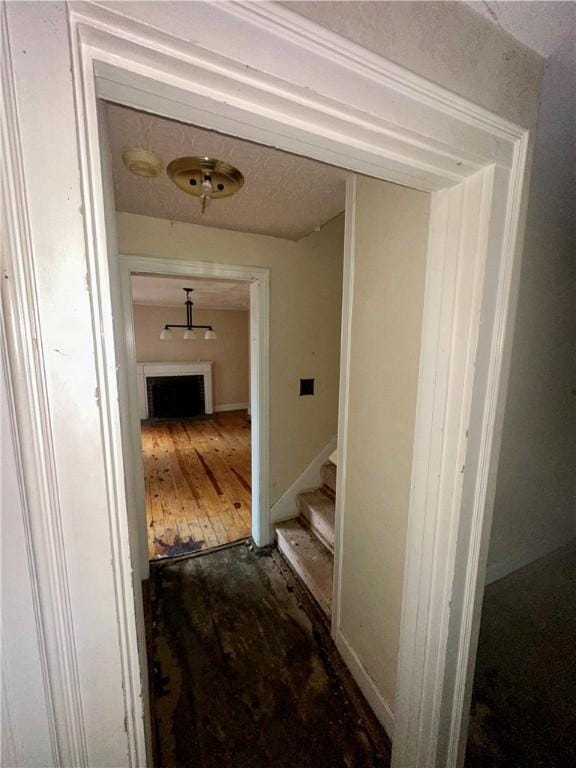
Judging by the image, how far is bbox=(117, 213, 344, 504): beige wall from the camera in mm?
1855

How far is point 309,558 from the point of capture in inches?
73.9

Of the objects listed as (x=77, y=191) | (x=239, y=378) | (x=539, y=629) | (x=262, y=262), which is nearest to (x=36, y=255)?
(x=77, y=191)

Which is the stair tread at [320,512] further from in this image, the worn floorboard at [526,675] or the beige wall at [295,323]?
the worn floorboard at [526,675]

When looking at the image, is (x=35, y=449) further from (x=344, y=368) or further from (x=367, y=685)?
(x=367, y=685)

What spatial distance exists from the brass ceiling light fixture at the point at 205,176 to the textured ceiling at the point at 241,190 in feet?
0.11

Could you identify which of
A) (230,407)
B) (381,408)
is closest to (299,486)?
(381,408)

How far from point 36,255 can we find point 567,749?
2.13 metres

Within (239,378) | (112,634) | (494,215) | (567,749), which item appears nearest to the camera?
(112,634)

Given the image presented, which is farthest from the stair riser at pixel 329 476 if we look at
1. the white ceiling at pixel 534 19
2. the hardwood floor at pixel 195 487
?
the white ceiling at pixel 534 19

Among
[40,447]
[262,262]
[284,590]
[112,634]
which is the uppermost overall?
[262,262]

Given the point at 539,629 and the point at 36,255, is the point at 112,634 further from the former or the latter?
the point at 539,629

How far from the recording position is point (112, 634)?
0.44m

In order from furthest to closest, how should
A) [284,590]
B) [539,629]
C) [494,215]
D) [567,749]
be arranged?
1. [284,590]
2. [539,629]
3. [567,749]
4. [494,215]

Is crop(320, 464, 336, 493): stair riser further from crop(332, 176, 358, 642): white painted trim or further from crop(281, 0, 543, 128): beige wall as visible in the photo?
crop(281, 0, 543, 128): beige wall
